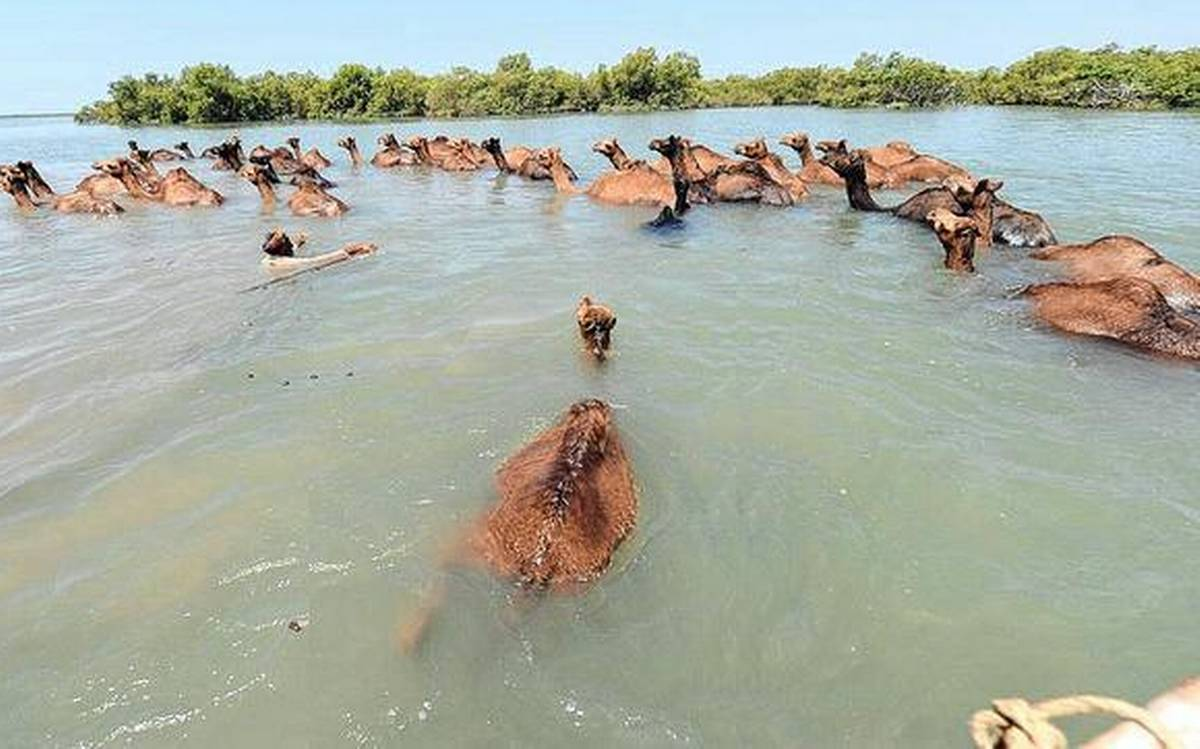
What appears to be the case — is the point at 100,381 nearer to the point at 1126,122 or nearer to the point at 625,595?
the point at 625,595

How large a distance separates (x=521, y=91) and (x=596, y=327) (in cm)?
7031

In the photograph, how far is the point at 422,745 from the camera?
3.08 metres

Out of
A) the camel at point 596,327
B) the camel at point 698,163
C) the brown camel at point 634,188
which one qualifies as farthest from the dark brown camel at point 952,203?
the camel at point 596,327

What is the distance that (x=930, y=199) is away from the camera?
13133 mm

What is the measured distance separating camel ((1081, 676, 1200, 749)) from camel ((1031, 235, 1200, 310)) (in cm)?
794

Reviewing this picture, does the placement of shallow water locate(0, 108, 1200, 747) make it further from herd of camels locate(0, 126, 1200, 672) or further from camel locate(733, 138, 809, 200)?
camel locate(733, 138, 809, 200)

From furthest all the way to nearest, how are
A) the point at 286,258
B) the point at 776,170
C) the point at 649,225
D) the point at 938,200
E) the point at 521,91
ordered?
the point at 521,91, the point at 776,170, the point at 649,225, the point at 938,200, the point at 286,258

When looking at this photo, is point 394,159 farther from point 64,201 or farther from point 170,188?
point 64,201

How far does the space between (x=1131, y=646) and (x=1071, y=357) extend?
4157mm

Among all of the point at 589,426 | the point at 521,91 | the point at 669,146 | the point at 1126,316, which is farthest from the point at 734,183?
the point at 521,91

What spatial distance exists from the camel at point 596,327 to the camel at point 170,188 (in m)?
14.2

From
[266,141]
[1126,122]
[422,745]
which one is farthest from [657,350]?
[266,141]

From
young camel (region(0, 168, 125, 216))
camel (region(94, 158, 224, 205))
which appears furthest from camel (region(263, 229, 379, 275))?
young camel (region(0, 168, 125, 216))

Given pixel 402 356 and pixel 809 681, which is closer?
pixel 809 681
